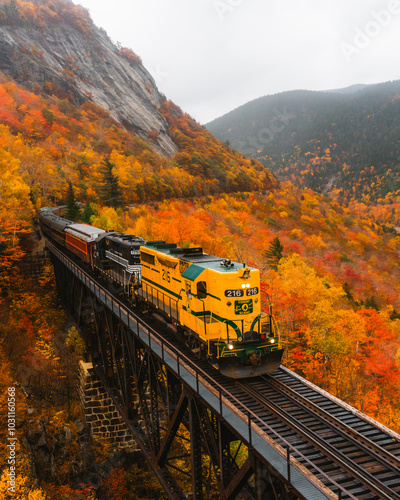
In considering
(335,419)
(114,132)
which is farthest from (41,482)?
(114,132)

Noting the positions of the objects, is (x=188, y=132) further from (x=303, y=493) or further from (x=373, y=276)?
(x=303, y=493)

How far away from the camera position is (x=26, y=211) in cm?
4012

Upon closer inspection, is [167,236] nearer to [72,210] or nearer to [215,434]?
[72,210]

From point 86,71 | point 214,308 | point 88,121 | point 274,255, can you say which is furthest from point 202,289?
point 86,71

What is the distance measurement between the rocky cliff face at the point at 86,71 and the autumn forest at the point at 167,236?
2.51 metres

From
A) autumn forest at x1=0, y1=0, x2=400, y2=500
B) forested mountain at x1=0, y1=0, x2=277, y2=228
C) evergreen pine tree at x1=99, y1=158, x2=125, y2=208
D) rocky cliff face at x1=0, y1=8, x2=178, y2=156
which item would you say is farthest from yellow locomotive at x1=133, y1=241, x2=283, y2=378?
rocky cliff face at x1=0, y1=8, x2=178, y2=156

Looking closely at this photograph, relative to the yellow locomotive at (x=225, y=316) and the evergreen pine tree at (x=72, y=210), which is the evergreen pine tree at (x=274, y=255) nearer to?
the evergreen pine tree at (x=72, y=210)

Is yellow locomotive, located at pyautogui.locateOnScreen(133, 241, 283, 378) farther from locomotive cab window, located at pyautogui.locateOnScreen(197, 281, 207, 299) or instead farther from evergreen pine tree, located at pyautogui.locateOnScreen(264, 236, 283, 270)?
evergreen pine tree, located at pyautogui.locateOnScreen(264, 236, 283, 270)

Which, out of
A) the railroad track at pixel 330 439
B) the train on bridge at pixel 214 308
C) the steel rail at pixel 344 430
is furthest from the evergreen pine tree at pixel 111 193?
the steel rail at pixel 344 430

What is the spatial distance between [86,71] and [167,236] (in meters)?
94.2

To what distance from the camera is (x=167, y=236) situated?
46.4 meters

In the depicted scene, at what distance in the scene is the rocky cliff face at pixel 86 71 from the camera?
320ft

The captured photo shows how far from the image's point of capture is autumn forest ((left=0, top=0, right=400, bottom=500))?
97.0ft

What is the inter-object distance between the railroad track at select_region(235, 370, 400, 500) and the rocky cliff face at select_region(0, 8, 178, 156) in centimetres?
10458
